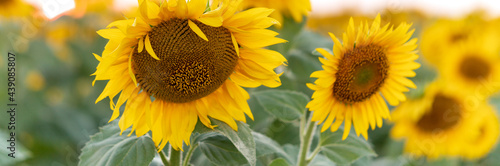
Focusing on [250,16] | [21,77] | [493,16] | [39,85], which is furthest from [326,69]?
[493,16]

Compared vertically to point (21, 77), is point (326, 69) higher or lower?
lower

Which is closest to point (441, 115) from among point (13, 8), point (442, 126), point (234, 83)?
point (442, 126)

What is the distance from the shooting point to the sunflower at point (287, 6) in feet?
3.30

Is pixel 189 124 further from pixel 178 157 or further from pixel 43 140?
pixel 43 140

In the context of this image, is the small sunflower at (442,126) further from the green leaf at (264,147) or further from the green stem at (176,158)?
the green stem at (176,158)

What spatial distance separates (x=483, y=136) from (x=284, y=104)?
115cm

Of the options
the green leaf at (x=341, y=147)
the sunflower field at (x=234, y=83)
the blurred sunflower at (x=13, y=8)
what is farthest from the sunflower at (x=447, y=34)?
the blurred sunflower at (x=13, y=8)

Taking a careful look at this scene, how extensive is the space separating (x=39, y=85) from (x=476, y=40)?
6.15 feet

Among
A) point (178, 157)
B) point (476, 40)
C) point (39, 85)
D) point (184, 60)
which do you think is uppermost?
point (39, 85)

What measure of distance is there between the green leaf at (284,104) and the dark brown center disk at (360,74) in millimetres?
79

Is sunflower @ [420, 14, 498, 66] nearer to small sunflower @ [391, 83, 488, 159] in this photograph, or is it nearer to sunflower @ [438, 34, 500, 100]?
sunflower @ [438, 34, 500, 100]

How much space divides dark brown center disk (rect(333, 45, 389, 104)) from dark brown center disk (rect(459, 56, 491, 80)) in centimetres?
137

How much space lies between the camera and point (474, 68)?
1.96 m

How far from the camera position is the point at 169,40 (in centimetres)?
66
